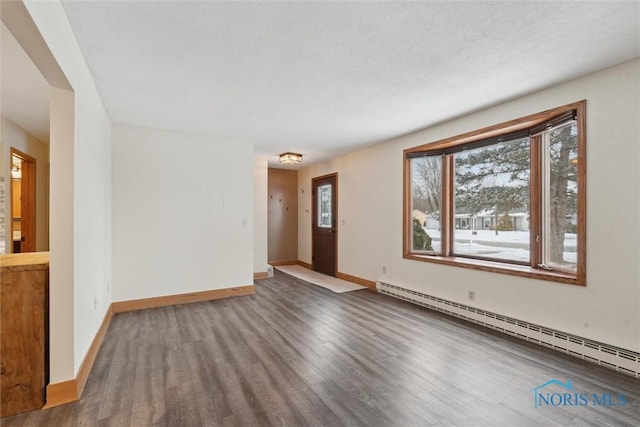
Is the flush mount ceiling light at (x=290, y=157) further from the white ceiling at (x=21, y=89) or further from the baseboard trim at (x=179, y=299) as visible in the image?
the white ceiling at (x=21, y=89)

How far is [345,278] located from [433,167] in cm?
264

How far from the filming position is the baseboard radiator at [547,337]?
7.45 ft

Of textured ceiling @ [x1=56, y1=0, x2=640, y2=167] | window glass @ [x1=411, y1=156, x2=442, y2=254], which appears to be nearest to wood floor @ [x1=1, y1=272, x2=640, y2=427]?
window glass @ [x1=411, y1=156, x2=442, y2=254]

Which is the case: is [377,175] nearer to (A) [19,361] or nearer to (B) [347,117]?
(B) [347,117]

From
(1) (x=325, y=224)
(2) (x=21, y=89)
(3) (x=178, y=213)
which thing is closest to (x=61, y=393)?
(3) (x=178, y=213)

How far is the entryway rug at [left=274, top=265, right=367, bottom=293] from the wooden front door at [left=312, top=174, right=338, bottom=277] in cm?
25

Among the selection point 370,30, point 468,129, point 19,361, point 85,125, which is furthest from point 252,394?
point 468,129

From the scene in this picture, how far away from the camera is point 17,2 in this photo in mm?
1226

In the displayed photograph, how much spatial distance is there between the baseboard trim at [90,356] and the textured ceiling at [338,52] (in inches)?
90.5

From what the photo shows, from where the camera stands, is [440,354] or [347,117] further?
[347,117]

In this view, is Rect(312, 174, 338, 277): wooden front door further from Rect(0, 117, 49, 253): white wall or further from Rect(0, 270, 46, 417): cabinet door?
Rect(0, 117, 49, 253): white wall

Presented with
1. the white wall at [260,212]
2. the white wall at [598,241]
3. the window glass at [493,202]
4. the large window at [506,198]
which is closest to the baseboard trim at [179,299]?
the white wall at [260,212]

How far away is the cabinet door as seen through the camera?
182cm

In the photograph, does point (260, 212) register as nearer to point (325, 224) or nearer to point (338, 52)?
point (325, 224)
